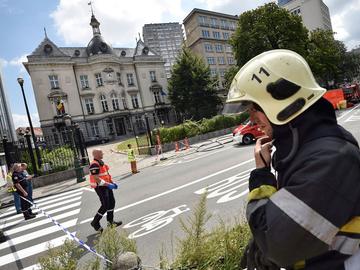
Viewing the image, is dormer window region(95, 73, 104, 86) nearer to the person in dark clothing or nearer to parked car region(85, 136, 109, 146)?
parked car region(85, 136, 109, 146)

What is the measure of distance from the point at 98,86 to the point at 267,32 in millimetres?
28592

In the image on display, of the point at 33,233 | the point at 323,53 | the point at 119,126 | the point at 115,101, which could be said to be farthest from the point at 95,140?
the point at 33,233

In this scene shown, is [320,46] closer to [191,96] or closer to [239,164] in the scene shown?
[191,96]

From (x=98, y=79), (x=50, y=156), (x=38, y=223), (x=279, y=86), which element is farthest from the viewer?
(x=98, y=79)

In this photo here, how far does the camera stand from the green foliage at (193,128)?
25.0 meters

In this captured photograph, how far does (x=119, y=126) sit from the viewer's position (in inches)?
2094

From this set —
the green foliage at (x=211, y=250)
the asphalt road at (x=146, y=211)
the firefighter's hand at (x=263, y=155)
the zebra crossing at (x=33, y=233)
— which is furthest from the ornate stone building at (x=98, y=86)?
the firefighter's hand at (x=263, y=155)

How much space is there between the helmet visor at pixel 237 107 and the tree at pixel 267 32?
39358 millimetres

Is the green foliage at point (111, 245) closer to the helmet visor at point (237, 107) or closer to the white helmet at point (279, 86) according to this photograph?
the helmet visor at point (237, 107)

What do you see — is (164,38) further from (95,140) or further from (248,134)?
(248,134)

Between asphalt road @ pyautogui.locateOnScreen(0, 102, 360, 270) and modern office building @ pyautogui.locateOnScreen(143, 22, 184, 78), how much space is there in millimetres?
107094

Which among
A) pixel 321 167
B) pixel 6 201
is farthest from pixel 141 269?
pixel 6 201

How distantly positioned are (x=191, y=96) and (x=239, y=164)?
32.5 m

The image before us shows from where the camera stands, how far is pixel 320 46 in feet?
170
